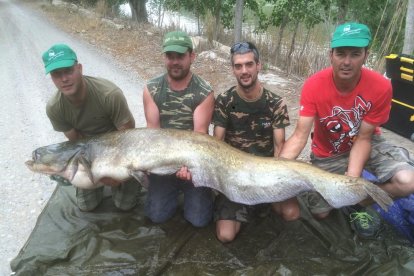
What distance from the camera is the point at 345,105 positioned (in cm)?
328

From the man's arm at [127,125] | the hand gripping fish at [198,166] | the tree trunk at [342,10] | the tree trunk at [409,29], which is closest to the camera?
the hand gripping fish at [198,166]

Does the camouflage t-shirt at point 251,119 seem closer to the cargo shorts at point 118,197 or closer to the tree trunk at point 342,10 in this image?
the cargo shorts at point 118,197

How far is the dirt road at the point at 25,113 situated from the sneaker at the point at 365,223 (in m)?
2.96

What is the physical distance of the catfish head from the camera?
3250mm

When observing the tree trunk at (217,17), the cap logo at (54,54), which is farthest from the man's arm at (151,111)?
the tree trunk at (217,17)

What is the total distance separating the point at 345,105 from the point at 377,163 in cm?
63

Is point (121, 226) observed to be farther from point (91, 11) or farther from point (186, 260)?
point (91, 11)

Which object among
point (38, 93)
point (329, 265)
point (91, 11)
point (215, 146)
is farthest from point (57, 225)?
point (91, 11)

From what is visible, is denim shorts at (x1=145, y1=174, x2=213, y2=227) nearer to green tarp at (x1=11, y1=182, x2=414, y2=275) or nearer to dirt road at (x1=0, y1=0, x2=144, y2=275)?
green tarp at (x1=11, y1=182, x2=414, y2=275)

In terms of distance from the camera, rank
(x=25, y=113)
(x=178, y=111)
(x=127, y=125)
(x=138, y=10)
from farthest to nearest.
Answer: (x=138, y=10), (x=25, y=113), (x=127, y=125), (x=178, y=111)

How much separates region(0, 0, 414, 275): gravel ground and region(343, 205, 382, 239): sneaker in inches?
56.6

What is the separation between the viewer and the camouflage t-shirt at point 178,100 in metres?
3.48

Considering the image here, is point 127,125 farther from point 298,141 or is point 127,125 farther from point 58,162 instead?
point 298,141

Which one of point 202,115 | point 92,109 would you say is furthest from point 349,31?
point 92,109
